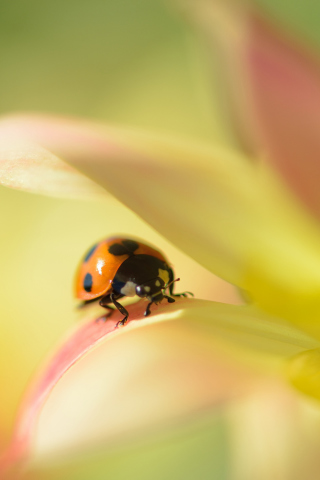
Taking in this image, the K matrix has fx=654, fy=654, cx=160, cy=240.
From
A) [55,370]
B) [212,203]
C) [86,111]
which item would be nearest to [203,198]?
[212,203]

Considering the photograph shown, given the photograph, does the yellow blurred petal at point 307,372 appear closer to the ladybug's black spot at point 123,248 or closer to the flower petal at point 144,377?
the flower petal at point 144,377

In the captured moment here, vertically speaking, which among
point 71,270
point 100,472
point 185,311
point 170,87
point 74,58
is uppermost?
point 74,58

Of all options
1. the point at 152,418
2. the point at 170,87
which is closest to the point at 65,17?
the point at 170,87

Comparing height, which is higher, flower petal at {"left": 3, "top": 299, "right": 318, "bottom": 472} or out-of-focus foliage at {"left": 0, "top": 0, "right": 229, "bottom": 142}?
out-of-focus foliage at {"left": 0, "top": 0, "right": 229, "bottom": 142}

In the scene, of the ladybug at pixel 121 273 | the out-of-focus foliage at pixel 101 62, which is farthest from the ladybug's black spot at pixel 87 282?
the out-of-focus foliage at pixel 101 62

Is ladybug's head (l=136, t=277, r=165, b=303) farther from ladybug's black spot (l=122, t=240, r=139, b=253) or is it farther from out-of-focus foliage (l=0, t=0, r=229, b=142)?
out-of-focus foliage (l=0, t=0, r=229, b=142)

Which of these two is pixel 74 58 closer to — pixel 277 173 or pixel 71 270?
pixel 71 270

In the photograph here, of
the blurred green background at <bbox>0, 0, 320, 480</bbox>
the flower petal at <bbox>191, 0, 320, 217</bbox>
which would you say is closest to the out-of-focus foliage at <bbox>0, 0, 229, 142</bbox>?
the blurred green background at <bbox>0, 0, 320, 480</bbox>
